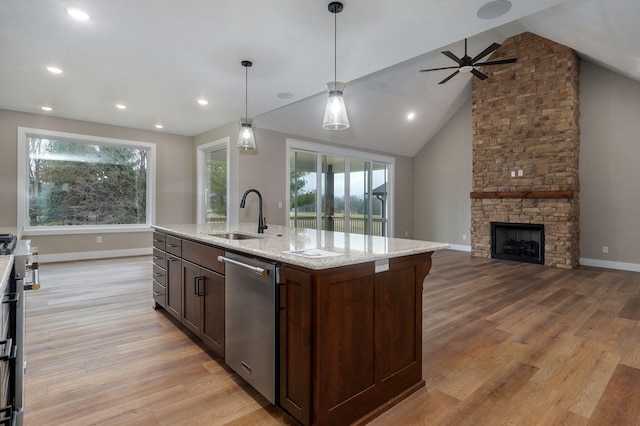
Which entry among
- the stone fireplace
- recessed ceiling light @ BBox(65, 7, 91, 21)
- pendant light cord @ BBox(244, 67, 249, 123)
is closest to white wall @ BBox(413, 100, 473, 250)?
the stone fireplace

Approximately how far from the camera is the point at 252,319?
1.83 metres

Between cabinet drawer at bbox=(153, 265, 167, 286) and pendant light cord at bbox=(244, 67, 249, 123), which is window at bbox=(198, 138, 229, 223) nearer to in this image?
pendant light cord at bbox=(244, 67, 249, 123)

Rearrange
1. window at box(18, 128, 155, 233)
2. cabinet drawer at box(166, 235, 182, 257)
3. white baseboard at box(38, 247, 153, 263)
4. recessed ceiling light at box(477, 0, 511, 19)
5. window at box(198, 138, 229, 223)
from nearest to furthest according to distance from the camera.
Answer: recessed ceiling light at box(477, 0, 511, 19) < cabinet drawer at box(166, 235, 182, 257) < window at box(18, 128, 155, 233) < white baseboard at box(38, 247, 153, 263) < window at box(198, 138, 229, 223)

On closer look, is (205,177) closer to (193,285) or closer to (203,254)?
(193,285)

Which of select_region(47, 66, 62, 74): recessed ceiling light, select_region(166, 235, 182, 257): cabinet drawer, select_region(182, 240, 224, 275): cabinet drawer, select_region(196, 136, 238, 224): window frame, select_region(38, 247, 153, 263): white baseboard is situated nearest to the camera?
select_region(182, 240, 224, 275): cabinet drawer

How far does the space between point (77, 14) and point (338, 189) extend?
536 centimetres

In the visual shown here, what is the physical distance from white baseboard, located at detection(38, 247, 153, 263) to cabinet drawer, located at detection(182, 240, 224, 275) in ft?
14.6

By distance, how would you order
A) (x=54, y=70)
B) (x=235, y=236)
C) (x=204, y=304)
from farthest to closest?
1. (x=54, y=70)
2. (x=235, y=236)
3. (x=204, y=304)

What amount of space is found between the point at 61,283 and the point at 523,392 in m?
5.21

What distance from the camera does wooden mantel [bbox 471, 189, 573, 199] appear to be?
5544 mm

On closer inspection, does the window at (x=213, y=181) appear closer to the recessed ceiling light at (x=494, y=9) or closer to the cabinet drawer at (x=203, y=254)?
the cabinet drawer at (x=203, y=254)

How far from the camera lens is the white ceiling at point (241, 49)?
255cm

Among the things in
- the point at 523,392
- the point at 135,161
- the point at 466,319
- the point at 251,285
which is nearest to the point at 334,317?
the point at 251,285

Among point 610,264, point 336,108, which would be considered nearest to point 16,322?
point 336,108
